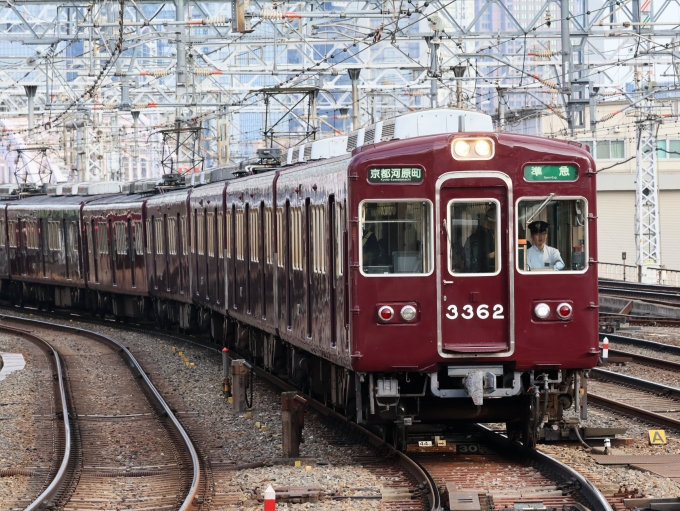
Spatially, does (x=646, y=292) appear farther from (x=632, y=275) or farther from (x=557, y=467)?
(x=557, y=467)

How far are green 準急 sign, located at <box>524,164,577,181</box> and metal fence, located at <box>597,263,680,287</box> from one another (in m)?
25.2

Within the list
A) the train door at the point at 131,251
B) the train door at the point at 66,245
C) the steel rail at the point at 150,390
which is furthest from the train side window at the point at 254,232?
the train door at the point at 66,245

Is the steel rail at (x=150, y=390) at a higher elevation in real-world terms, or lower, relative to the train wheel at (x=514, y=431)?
lower

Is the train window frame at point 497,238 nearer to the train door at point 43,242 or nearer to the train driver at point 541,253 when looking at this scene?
the train driver at point 541,253

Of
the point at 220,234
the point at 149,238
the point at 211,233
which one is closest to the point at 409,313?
the point at 220,234

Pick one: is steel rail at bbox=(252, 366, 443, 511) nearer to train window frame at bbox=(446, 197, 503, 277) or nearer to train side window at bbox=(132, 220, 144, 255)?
train window frame at bbox=(446, 197, 503, 277)

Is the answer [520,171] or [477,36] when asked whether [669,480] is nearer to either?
[520,171]

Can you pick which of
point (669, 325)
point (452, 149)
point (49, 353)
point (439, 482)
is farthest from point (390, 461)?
point (669, 325)

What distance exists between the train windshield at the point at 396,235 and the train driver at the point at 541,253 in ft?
2.56

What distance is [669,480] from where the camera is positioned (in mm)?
→ 9117

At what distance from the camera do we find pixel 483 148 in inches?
388

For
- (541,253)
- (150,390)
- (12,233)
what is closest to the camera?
(541,253)

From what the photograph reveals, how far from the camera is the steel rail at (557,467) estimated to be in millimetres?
8219

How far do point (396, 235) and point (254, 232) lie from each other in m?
6.04
